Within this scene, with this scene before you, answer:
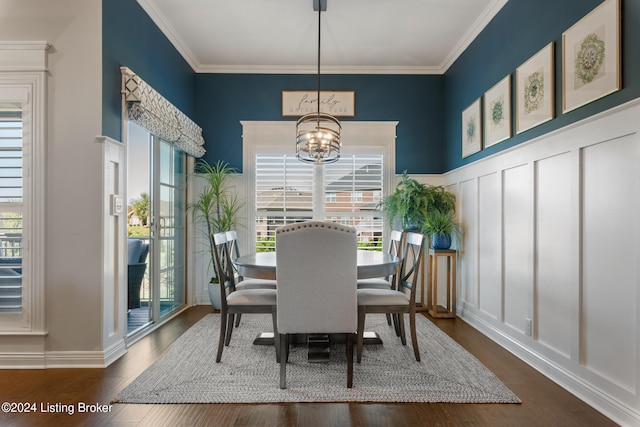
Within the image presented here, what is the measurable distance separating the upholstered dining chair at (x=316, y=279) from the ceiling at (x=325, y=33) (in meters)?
2.27

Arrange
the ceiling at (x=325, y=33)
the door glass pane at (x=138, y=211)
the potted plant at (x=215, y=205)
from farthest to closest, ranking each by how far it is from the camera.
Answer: the potted plant at (x=215, y=205) → the door glass pane at (x=138, y=211) → the ceiling at (x=325, y=33)

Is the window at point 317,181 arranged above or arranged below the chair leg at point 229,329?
above

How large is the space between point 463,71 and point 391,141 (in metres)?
1.12

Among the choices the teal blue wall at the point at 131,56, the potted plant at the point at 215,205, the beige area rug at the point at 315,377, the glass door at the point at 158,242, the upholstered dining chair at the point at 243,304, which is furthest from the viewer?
the potted plant at the point at 215,205

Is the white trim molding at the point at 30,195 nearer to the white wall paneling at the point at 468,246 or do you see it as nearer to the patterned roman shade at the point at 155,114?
the patterned roman shade at the point at 155,114

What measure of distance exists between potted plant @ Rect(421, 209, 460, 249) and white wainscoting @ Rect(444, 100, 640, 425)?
A: 0.61 m

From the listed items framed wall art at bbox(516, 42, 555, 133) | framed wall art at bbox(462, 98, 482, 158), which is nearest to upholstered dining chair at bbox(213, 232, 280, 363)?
framed wall art at bbox(516, 42, 555, 133)

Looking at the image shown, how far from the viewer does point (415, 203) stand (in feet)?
12.7

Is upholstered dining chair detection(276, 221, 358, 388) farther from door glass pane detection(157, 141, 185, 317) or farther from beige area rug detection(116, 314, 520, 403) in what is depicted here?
door glass pane detection(157, 141, 185, 317)

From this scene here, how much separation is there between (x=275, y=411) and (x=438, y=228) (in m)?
2.61

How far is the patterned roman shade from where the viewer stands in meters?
2.71

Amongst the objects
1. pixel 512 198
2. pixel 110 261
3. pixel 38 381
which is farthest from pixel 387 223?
pixel 38 381

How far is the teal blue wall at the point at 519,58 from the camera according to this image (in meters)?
1.78

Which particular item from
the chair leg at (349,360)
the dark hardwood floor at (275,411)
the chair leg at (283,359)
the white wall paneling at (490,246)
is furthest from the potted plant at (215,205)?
the white wall paneling at (490,246)
